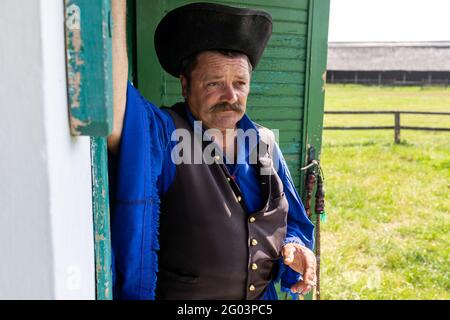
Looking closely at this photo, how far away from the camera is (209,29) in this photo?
1.48 metres

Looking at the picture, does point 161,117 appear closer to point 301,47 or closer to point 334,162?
point 301,47

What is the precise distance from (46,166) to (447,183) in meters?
8.21

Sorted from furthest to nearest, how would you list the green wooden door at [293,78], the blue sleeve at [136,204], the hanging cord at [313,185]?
the hanging cord at [313,185], the green wooden door at [293,78], the blue sleeve at [136,204]

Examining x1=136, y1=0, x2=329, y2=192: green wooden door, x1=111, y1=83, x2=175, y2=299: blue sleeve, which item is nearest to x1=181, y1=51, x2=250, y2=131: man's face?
x1=111, y1=83, x2=175, y2=299: blue sleeve

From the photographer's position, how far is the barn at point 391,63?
31625 millimetres

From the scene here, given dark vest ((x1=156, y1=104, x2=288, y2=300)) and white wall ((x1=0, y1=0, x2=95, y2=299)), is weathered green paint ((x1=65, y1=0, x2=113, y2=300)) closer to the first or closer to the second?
white wall ((x1=0, y1=0, x2=95, y2=299))

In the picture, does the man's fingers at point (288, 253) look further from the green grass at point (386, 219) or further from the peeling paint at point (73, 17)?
the green grass at point (386, 219)

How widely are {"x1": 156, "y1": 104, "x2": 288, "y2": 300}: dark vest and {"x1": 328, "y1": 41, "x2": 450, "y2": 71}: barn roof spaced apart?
107 feet

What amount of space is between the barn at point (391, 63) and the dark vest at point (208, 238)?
106 feet

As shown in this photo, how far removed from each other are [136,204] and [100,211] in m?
0.32

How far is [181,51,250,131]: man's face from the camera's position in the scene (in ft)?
4.99

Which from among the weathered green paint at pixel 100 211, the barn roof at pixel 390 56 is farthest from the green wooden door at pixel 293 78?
the barn roof at pixel 390 56

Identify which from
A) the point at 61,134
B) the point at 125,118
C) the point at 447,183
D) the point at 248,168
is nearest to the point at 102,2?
the point at 61,134

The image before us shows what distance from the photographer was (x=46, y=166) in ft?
1.91
